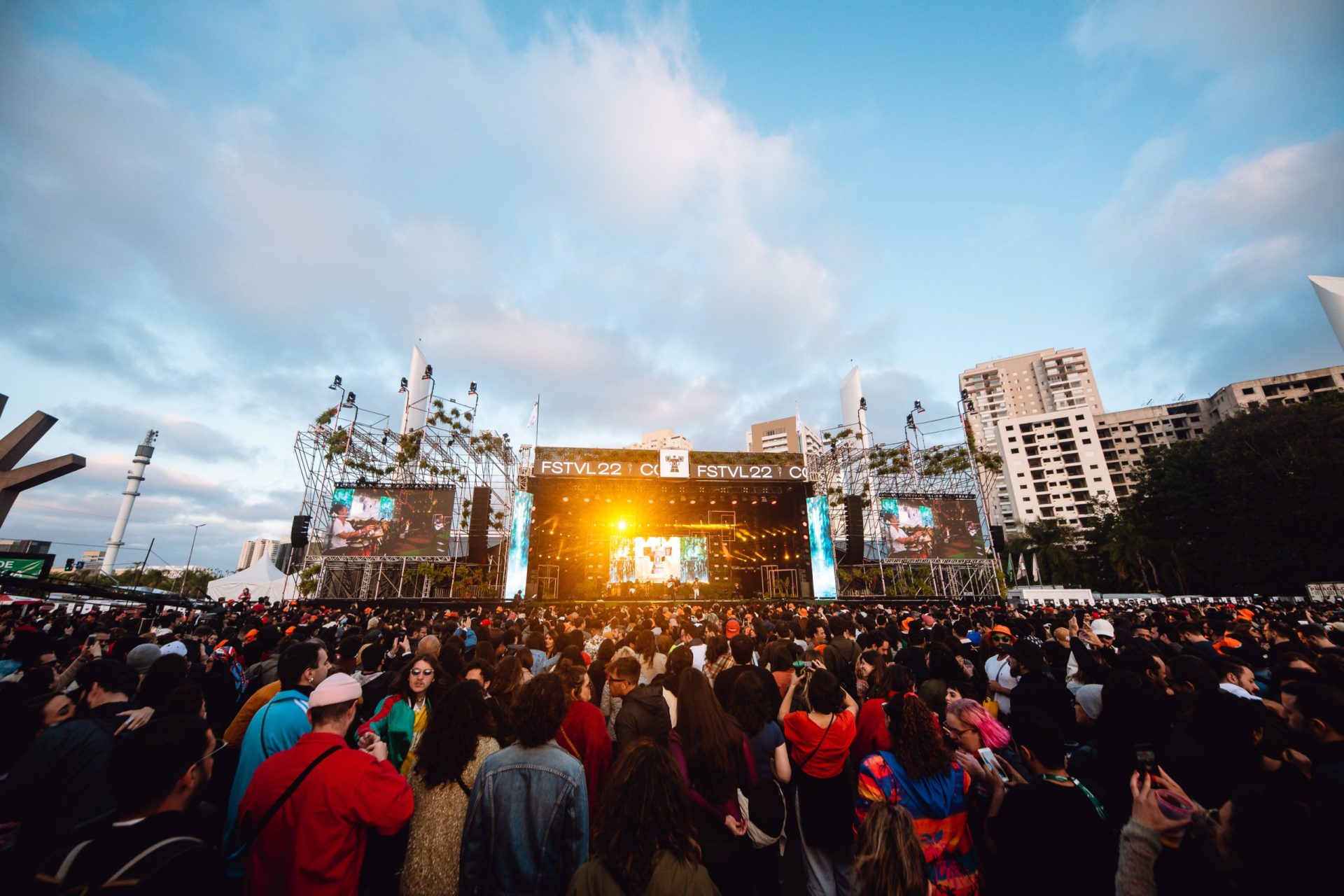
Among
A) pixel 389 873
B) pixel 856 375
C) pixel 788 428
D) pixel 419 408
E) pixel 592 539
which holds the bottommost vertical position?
pixel 389 873

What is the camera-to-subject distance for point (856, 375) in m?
26.5

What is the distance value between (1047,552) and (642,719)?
56343 millimetres

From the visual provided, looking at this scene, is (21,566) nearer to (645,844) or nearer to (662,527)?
(645,844)

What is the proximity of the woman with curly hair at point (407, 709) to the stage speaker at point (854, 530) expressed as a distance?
20.8 metres

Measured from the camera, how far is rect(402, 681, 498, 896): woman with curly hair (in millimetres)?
2463

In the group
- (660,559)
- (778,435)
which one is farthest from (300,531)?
(778,435)

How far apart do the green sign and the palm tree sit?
6057 centimetres

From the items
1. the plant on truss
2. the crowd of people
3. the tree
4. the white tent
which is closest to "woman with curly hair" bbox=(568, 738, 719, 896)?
the crowd of people

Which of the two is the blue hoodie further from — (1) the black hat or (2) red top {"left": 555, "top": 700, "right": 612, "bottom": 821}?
(1) the black hat

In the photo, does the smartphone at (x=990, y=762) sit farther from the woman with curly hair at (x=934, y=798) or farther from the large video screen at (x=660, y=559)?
the large video screen at (x=660, y=559)

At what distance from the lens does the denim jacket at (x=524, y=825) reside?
7.47 ft

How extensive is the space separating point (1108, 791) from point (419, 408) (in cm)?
2553

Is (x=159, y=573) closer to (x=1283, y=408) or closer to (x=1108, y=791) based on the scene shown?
(x=1108, y=791)

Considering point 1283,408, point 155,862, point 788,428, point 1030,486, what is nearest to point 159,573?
point 155,862
